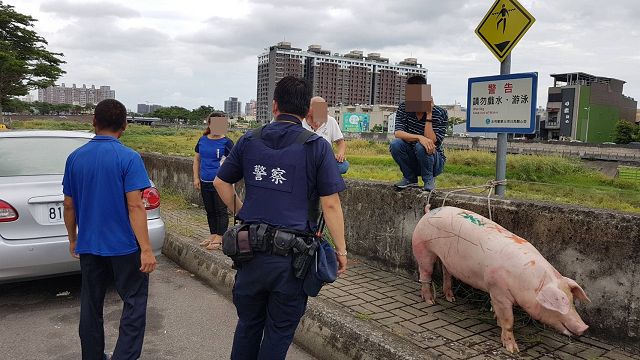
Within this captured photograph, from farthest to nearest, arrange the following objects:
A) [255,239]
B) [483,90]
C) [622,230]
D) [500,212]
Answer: [483,90]
[500,212]
[622,230]
[255,239]

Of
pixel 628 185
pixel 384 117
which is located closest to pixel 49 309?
pixel 628 185

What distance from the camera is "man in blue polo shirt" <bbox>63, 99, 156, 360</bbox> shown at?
9.34ft

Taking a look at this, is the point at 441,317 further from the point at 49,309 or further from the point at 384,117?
the point at 384,117

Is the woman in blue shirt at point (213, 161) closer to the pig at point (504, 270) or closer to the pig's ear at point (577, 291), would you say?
the pig at point (504, 270)

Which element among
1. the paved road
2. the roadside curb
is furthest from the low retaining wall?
the roadside curb

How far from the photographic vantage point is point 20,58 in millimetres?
35406

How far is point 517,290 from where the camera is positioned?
3.14 meters

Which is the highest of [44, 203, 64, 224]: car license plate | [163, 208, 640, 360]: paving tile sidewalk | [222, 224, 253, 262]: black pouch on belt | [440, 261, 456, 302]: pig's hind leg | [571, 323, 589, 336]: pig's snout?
[222, 224, 253, 262]: black pouch on belt

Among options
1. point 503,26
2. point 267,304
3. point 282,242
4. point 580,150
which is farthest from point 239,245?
point 580,150

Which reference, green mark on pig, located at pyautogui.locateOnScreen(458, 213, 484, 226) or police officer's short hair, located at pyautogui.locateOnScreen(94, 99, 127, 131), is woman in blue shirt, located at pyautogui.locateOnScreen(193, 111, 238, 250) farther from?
green mark on pig, located at pyautogui.locateOnScreen(458, 213, 484, 226)

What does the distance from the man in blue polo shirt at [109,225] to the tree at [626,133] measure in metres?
84.6

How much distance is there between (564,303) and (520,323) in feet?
2.49

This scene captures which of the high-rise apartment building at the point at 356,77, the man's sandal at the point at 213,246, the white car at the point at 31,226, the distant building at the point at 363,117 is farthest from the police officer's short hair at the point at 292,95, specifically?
the distant building at the point at 363,117

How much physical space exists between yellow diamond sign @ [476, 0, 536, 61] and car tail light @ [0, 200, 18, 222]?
4.33m
